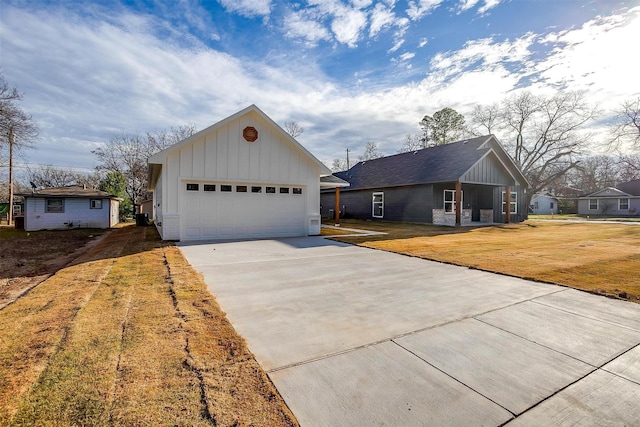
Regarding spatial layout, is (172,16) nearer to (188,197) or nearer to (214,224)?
(188,197)

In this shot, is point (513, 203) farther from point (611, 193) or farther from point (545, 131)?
point (611, 193)

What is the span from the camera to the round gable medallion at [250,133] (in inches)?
442

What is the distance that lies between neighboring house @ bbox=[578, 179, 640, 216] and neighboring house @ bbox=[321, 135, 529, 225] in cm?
2253

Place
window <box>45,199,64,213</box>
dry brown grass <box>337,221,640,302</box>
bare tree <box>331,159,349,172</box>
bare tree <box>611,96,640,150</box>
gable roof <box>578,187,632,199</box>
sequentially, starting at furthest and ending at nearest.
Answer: bare tree <box>331,159,349,172</box>
gable roof <box>578,187,632,199</box>
bare tree <box>611,96,640,150</box>
window <box>45,199,64,213</box>
dry brown grass <box>337,221,640,302</box>

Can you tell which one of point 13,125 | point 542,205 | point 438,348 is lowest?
point 438,348

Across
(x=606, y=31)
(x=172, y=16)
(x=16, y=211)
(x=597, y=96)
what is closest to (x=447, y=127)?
(x=597, y=96)

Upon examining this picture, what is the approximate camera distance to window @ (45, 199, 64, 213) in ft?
57.6

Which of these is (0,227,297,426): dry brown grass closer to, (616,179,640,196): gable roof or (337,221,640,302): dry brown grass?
(337,221,640,302): dry brown grass

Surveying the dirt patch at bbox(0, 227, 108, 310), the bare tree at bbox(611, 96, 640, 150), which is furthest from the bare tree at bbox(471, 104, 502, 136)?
the dirt patch at bbox(0, 227, 108, 310)

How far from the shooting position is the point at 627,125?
2714 centimetres

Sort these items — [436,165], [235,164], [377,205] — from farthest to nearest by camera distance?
[377,205] → [436,165] → [235,164]

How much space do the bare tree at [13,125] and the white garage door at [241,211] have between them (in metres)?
15.9

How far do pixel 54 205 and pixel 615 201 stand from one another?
53.9 m

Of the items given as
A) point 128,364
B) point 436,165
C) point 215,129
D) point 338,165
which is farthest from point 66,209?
point 338,165
